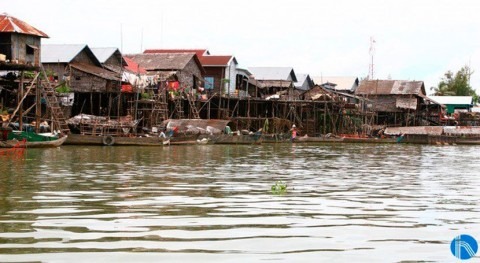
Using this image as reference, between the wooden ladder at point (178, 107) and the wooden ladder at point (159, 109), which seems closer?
the wooden ladder at point (159, 109)

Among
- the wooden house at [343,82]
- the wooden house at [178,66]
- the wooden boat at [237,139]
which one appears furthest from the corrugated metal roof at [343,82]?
the wooden boat at [237,139]

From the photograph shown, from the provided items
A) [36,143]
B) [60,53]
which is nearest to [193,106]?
[60,53]

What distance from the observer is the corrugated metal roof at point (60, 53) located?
134 ft

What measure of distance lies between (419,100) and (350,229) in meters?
58.6

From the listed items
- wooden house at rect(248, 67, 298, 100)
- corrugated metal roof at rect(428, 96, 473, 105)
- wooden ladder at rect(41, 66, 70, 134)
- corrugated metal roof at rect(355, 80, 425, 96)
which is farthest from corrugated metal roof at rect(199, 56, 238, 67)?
corrugated metal roof at rect(428, 96, 473, 105)

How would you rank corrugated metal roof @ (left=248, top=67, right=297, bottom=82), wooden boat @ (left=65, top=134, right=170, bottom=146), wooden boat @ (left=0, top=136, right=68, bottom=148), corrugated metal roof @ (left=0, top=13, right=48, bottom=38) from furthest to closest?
corrugated metal roof @ (left=248, top=67, right=297, bottom=82), wooden boat @ (left=65, top=134, right=170, bottom=146), corrugated metal roof @ (left=0, top=13, right=48, bottom=38), wooden boat @ (left=0, top=136, right=68, bottom=148)

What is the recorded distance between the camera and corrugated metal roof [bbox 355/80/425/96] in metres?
63.8

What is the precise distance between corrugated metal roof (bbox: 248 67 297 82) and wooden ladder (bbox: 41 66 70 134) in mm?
27271

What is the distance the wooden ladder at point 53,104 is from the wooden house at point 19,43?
1.13 meters

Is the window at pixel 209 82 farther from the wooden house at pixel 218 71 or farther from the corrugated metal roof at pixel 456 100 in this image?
the corrugated metal roof at pixel 456 100

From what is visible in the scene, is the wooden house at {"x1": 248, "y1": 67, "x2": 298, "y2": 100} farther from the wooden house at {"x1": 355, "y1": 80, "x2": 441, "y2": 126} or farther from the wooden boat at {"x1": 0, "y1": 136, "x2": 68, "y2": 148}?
the wooden boat at {"x1": 0, "y1": 136, "x2": 68, "y2": 148}

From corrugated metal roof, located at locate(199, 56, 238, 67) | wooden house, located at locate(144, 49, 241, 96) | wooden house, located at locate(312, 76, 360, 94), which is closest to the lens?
corrugated metal roof, located at locate(199, 56, 238, 67)

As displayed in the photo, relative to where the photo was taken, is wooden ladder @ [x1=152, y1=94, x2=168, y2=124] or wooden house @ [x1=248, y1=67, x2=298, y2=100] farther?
wooden house @ [x1=248, y1=67, x2=298, y2=100]

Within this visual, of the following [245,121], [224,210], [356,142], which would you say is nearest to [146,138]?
[245,121]
